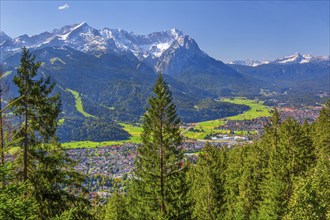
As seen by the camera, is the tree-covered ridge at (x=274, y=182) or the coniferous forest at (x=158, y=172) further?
the tree-covered ridge at (x=274, y=182)

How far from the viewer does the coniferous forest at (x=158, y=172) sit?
68.8 feet

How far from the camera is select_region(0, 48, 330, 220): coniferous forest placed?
20969mm

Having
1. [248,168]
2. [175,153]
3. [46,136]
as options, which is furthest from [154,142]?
[248,168]

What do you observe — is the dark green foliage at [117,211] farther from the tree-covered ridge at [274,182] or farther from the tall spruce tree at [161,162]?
the tall spruce tree at [161,162]

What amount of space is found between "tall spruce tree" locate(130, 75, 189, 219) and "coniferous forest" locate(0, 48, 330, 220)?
112mm

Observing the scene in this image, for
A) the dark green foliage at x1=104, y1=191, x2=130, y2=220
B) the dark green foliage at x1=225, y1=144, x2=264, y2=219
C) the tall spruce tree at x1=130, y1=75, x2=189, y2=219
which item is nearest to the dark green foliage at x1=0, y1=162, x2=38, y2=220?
the tall spruce tree at x1=130, y1=75, x2=189, y2=219

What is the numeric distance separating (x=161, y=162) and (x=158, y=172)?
3.90 ft

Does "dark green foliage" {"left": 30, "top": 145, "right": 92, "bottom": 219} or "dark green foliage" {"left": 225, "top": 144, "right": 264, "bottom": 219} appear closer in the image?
"dark green foliage" {"left": 30, "top": 145, "right": 92, "bottom": 219}

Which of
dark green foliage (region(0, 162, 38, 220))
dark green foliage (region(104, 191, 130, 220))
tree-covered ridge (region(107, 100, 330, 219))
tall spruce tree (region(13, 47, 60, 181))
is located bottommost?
dark green foliage (region(104, 191, 130, 220))

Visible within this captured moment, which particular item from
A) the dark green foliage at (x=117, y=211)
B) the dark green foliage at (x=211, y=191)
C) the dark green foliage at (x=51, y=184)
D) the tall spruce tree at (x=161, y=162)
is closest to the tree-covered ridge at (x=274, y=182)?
the dark green foliage at (x=211, y=191)

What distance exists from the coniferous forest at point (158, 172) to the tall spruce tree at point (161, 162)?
11cm

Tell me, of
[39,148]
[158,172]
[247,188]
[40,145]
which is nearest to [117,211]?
[158,172]

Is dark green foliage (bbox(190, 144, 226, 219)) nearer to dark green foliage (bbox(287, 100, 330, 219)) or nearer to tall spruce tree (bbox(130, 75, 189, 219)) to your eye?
tall spruce tree (bbox(130, 75, 189, 219))

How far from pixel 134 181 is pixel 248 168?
2190 centimetres
